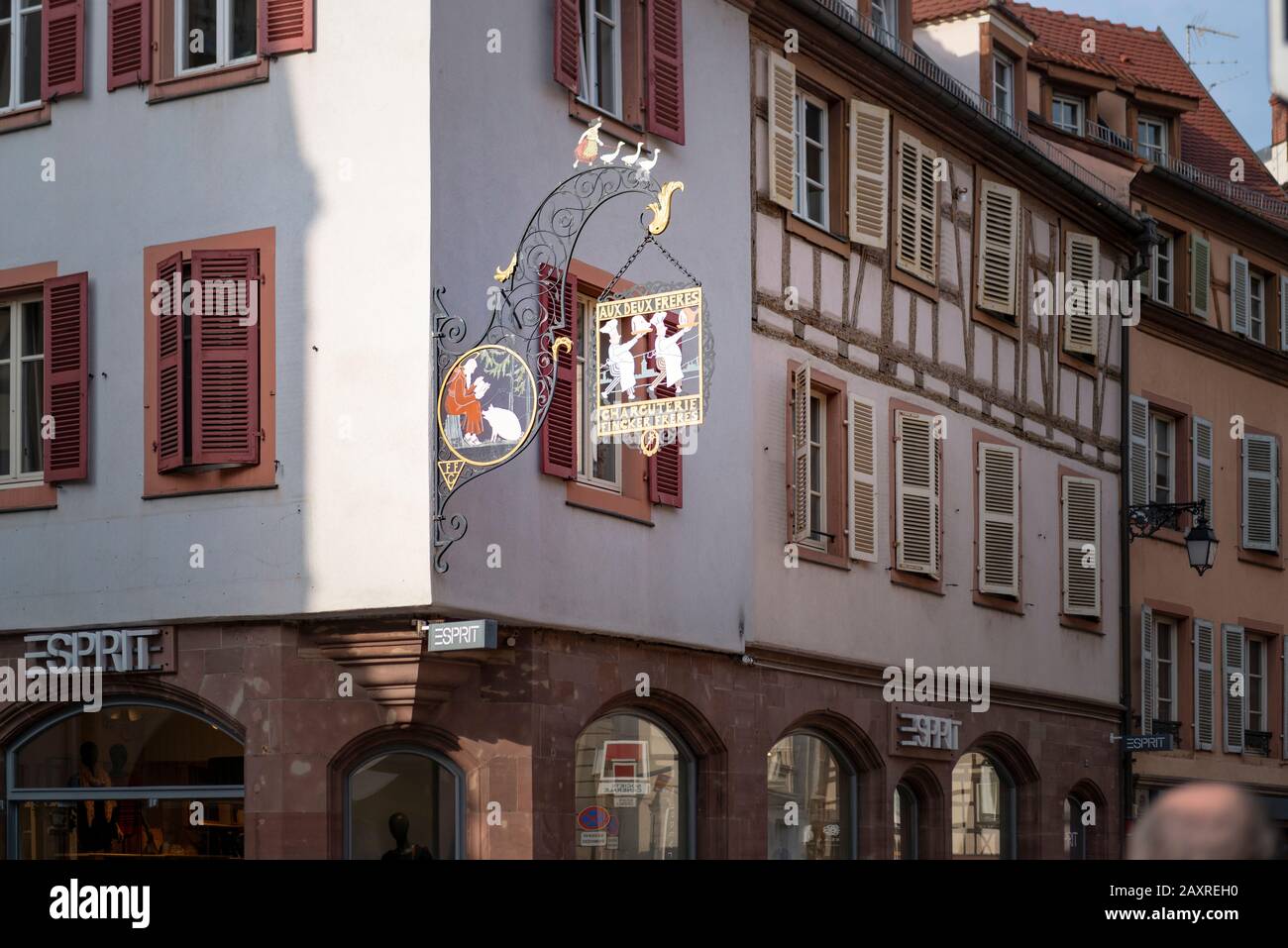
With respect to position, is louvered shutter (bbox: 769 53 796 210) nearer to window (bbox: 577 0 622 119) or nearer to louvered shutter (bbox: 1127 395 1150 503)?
window (bbox: 577 0 622 119)

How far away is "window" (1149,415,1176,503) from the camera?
966 inches

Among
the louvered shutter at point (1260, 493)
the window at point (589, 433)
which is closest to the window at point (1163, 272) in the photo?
the louvered shutter at point (1260, 493)

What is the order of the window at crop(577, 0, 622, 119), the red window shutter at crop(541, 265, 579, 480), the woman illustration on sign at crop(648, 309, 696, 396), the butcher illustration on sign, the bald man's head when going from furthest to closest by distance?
the window at crop(577, 0, 622, 119), the red window shutter at crop(541, 265, 579, 480), the butcher illustration on sign, the woman illustration on sign at crop(648, 309, 696, 396), the bald man's head

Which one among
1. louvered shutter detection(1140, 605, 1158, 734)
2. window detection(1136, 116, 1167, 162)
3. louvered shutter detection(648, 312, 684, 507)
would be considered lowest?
louvered shutter detection(1140, 605, 1158, 734)

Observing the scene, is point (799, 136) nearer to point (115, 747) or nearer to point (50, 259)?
point (50, 259)

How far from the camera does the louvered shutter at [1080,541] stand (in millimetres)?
21734

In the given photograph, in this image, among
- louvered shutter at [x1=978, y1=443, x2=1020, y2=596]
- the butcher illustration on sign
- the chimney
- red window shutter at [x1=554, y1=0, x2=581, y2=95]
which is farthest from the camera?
the chimney

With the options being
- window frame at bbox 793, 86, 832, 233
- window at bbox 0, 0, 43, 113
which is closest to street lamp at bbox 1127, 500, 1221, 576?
window frame at bbox 793, 86, 832, 233

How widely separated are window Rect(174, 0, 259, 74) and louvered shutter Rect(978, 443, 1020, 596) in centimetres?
897

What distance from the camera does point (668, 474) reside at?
14742mm

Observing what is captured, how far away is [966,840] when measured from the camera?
769 inches

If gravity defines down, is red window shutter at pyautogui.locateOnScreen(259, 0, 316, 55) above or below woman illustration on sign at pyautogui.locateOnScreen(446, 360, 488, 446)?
above

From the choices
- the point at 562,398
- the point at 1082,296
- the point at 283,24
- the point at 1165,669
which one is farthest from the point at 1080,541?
the point at 283,24

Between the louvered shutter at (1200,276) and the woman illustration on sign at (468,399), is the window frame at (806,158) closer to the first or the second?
the woman illustration on sign at (468,399)
